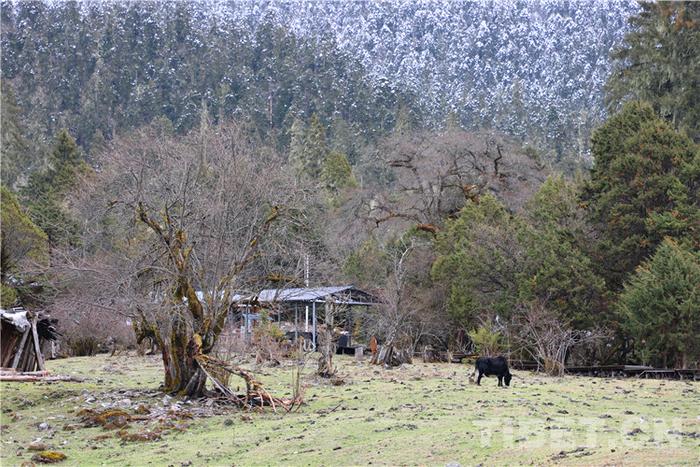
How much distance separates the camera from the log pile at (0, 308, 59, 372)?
20.5 meters

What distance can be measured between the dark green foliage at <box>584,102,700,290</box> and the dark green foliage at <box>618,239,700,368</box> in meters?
2.97

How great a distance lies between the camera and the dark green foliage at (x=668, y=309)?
960 inches

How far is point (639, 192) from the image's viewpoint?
28969mm

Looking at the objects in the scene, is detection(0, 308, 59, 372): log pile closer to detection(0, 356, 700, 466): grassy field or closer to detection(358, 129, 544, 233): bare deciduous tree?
detection(0, 356, 700, 466): grassy field

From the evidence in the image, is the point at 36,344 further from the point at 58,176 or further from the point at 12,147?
the point at 12,147

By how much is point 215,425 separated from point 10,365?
937cm

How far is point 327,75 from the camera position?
11969cm

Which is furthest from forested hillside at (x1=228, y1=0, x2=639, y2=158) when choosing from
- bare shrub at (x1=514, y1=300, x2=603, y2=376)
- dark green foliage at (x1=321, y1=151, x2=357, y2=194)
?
bare shrub at (x1=514, y1=300, x2=603, y2=376)

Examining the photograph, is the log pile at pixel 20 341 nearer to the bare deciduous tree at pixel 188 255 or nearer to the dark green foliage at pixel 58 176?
the bare deciduous tree at pixel 188 255

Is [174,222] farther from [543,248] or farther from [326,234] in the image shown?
[326,234]

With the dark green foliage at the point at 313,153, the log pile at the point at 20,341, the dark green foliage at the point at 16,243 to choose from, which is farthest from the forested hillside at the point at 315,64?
the log pile at the point at 20,341

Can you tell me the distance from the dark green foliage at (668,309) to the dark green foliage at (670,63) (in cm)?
1397

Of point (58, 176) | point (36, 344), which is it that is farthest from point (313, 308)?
point (58, 176)

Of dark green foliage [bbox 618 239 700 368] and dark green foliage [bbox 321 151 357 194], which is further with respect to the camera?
dark green foliage [bbox 321 151 357 194]
